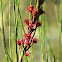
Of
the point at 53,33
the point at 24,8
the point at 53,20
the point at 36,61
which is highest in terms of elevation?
the point at 24,8

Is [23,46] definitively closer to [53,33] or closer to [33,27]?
[33,27]

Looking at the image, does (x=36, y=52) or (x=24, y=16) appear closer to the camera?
(x=24, y=16)

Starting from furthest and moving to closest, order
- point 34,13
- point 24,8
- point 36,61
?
point 36,61, point 24,8, point 34,13

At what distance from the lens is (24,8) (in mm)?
530

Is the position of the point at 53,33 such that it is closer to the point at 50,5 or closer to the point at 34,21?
the point at 50,5

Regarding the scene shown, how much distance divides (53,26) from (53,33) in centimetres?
8

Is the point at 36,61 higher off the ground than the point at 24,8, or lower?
lower

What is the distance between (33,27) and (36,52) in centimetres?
117

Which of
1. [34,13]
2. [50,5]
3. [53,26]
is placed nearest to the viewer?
[34,13]

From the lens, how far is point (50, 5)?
1.68 metres

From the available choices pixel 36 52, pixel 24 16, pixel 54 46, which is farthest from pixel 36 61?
pixel 24 16

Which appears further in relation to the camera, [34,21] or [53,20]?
[53,20]

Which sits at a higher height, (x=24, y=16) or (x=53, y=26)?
(x=24, y=16)

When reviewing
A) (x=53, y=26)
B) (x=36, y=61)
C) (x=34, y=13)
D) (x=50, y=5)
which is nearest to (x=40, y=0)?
(x=34, y=13)
